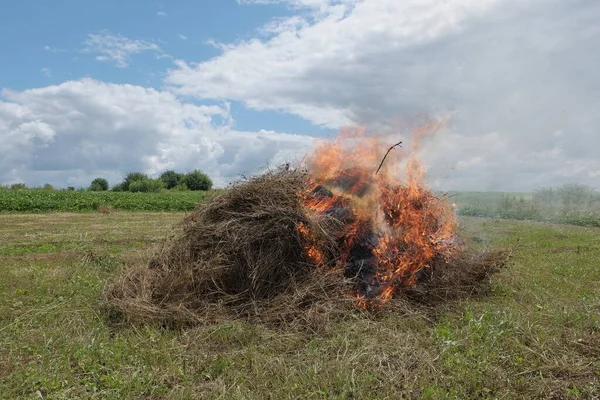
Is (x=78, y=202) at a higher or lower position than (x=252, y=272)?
higher

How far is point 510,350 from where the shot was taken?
5.23m

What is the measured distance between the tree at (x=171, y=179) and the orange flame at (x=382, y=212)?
4701 cm

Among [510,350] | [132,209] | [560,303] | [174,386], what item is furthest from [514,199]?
[174,386]

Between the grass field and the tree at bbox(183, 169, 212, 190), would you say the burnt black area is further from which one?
the tree at bbox(183, 169, 212, 190)

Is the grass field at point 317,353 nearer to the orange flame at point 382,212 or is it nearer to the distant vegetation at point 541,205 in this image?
the orange flame at point 382,212

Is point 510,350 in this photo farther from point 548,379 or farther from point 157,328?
point 157,328

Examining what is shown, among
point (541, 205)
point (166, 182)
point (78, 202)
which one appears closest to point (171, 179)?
point (166, 182)

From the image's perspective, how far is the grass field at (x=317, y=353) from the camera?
15.0 ft

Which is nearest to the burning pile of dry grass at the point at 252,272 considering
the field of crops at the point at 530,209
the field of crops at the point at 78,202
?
the field of crops at the point at 78,202

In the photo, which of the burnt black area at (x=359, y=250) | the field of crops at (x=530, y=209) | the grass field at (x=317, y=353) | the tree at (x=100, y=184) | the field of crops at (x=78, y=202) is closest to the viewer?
the grass field at (x=317, y=353)

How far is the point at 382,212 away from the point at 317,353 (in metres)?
2.88

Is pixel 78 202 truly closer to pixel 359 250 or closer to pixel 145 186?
pixel 145 186

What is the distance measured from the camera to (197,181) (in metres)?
52.7

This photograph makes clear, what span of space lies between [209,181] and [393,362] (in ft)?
162
